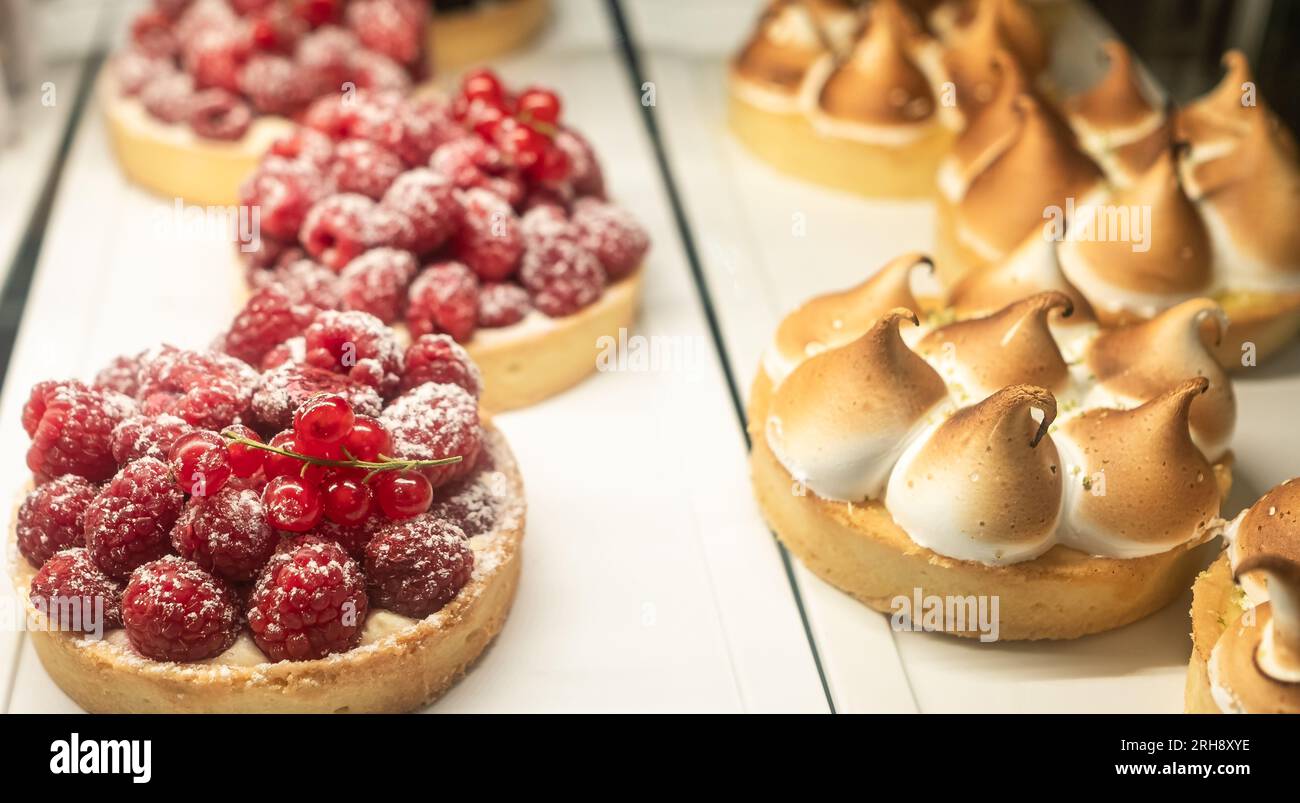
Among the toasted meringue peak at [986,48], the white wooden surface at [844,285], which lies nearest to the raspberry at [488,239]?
the white wooden surface at [844,285]

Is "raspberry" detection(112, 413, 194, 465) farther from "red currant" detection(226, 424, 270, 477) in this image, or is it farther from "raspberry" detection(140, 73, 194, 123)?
"raspberry" detection(140, 73, 194, 123)

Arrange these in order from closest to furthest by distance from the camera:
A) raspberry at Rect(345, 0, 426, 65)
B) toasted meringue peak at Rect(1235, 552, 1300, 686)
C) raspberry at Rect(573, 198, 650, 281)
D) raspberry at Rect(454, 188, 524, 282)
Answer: toasted meringue peak at Rect(1235, 552, 1300, 686) → raspberry at Rect(454, 188, 524, 282) → raspberry at Rect(573, 198, 650, 281) → raspberry at Rect(345, 0, 426, 65)

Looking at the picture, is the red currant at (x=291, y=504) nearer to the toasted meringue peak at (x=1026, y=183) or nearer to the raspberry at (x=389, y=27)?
the toasted meringue peak at (x=1026, y=183)

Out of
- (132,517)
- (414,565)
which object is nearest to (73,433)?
(132,517)

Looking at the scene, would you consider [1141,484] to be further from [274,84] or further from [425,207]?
[274,84]

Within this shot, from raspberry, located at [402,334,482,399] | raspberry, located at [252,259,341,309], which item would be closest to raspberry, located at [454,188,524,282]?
raspberry, located at [252,259,341,309]

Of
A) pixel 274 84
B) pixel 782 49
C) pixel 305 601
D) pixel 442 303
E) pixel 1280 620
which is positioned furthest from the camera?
pixel 782 49
